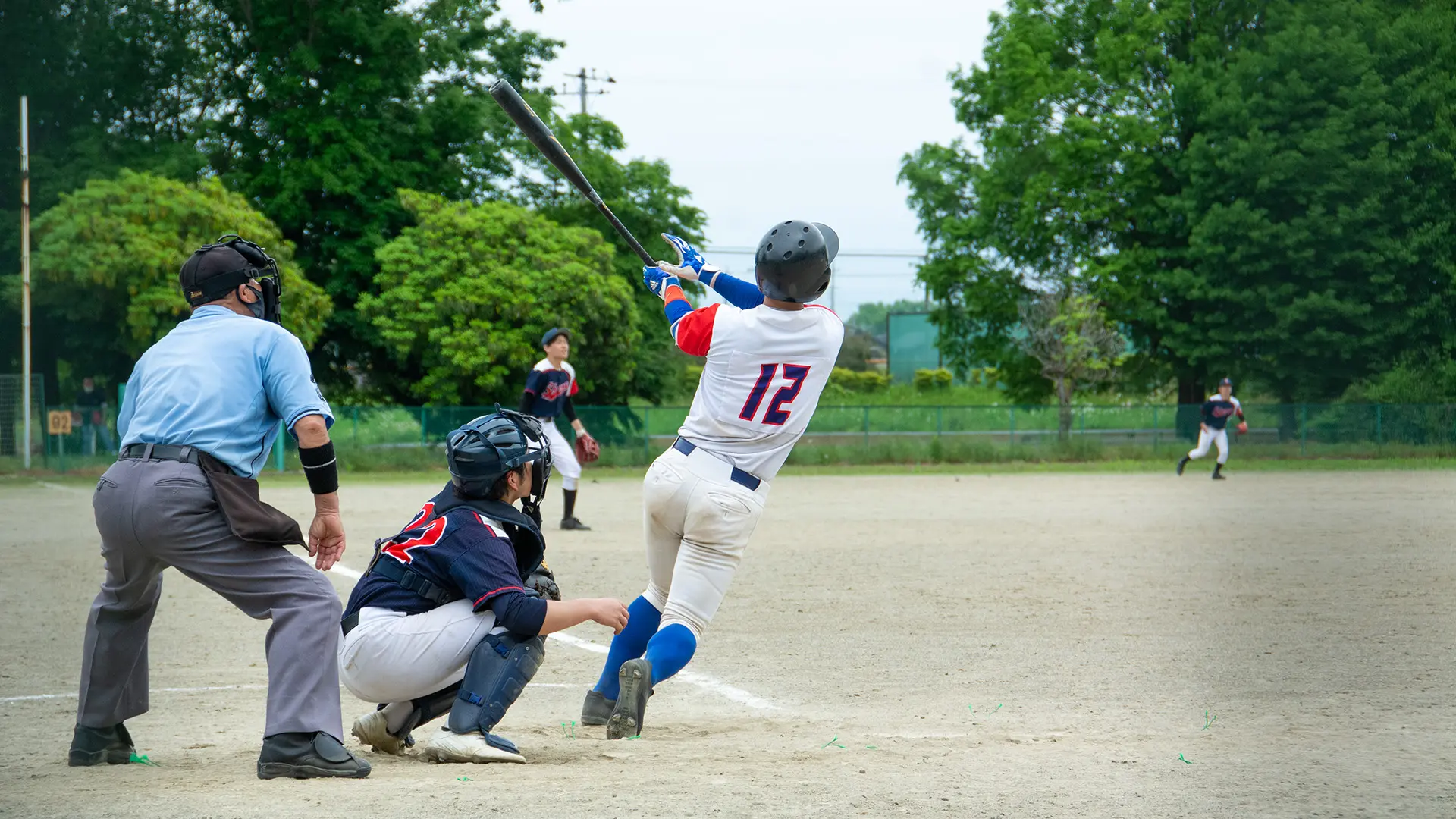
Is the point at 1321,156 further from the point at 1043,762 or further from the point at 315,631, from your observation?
the point at 315,631

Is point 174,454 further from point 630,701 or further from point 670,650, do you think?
point 670,650

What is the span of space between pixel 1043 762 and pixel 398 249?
2770 centimetres

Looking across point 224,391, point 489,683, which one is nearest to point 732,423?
point 489,683

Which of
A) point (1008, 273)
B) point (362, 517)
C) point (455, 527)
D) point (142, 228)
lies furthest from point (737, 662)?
point (1008, 273)

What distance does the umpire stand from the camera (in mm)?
4227

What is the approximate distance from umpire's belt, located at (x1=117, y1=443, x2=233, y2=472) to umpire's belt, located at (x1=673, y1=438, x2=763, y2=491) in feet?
5.77

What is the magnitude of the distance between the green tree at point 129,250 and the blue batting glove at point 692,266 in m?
20.2

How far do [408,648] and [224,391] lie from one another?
1.11m

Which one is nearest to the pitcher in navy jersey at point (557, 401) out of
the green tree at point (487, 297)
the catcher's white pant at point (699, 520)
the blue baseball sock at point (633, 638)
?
the blue baseball sock at point (633, 638)

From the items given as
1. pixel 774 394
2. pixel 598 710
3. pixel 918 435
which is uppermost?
pixel 774 394

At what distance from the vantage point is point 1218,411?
2395 centimetres

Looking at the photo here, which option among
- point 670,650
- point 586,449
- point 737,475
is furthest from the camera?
point 586,449

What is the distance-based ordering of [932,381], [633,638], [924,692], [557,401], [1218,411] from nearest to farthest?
[633,638] → [924,692] → [557,401] → [1218,411] → [932,381]

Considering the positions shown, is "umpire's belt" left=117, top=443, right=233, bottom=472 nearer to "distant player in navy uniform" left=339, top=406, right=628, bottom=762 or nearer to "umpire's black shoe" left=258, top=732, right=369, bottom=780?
"distant player in navy uniform" left=339, top=406, right=628, bottom=762
